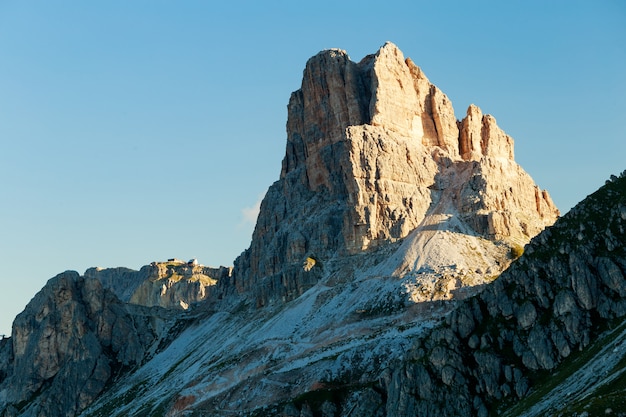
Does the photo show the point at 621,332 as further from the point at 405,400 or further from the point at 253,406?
the point at 253,406

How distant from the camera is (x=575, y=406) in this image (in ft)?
330

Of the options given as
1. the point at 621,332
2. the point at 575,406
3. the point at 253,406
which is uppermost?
the point at 253,406

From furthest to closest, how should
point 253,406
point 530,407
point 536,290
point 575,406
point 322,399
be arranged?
1. point 253,406
2. point 322,399
3. point 536,290
4. point 530,407
5. point 575,406

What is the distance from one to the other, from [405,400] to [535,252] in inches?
1310

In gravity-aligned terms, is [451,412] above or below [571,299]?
below

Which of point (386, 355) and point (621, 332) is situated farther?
point (386, 355)

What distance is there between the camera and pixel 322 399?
177750mm

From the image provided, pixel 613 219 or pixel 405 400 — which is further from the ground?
pixel 613 219

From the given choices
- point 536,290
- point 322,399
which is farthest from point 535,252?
point 322,399

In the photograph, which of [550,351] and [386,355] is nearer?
[550,351]

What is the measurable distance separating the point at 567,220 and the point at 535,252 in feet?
27.0

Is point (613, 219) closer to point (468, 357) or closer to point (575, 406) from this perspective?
point (468, 357)

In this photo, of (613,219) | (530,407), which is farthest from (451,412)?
(613,219)

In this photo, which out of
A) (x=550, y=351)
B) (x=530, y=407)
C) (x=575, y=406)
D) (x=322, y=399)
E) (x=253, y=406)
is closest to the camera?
(x=575, y=406)
